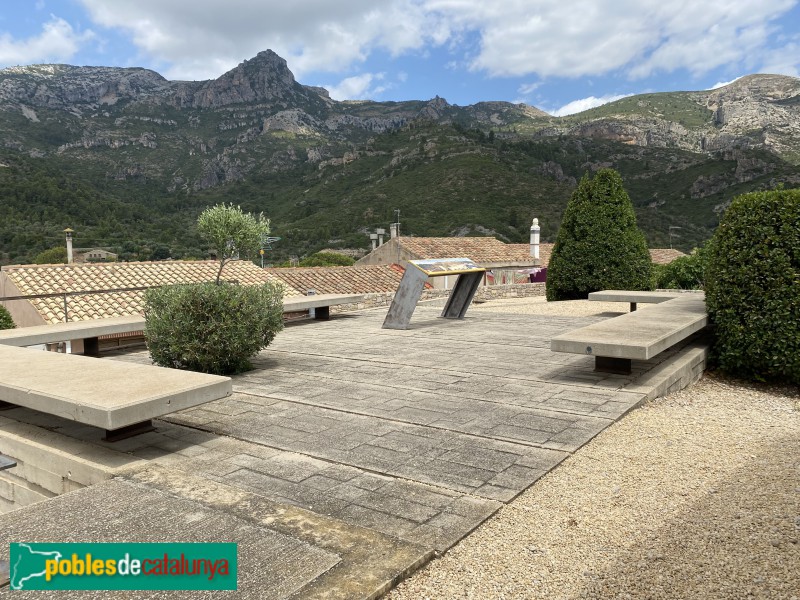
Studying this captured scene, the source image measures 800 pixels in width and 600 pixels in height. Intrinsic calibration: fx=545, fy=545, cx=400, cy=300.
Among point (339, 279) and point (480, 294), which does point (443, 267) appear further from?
point (339, 279)

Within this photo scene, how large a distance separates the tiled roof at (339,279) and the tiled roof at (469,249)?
6.49 metres

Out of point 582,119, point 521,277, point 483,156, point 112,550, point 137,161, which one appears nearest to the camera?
point 112,550

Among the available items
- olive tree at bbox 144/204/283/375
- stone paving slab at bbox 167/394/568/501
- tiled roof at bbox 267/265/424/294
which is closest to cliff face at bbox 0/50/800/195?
tiled roof at bbox 267/265/424/294

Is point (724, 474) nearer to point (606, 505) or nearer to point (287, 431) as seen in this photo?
point (606, 505)

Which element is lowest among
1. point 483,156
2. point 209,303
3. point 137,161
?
point 209,303

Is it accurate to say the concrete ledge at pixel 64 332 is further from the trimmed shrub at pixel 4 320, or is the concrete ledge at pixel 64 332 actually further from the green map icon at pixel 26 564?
the green map icon at pixel 26 564

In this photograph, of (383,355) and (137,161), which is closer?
(383,355)

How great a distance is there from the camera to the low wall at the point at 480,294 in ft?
47.4

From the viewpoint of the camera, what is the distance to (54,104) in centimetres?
10600

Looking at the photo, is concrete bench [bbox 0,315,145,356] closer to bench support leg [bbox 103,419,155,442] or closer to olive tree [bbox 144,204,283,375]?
olive tree [bbox 144,204,283,375]

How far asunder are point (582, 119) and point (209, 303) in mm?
127655

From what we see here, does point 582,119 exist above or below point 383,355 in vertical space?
above

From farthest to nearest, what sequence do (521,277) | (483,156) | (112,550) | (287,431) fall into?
1. (483,156)
2. (521,277)
3. (287,431)
4. (112,550)

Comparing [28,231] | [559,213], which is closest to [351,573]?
[28,231]
